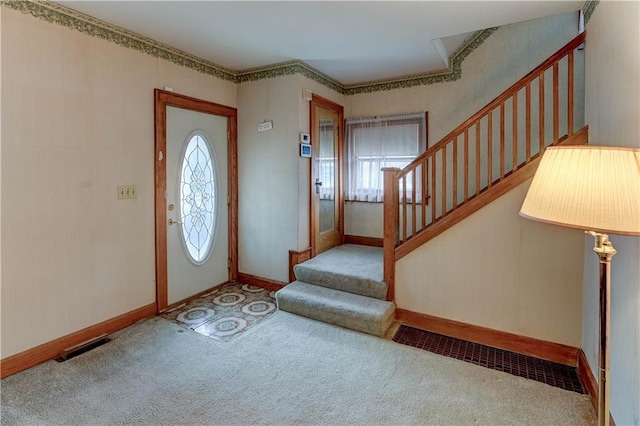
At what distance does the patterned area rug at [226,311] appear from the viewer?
122 inches

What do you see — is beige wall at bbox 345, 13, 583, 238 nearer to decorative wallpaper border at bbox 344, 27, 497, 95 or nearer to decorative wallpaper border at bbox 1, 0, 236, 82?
decorative wallpaper border at bbox 344, 27, 497, 95

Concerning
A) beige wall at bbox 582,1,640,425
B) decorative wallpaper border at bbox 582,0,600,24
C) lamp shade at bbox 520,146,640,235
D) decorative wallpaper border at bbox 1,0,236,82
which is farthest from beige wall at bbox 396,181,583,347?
decorative wallpaper border at bbox 1,0,236,82

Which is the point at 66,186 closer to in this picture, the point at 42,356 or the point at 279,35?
the point at 42,356

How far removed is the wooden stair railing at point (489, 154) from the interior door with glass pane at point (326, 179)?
112 centimetres

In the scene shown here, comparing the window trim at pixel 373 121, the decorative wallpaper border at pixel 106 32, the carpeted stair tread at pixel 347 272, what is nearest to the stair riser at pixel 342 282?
the carpeted stair tread at pixel 347 272

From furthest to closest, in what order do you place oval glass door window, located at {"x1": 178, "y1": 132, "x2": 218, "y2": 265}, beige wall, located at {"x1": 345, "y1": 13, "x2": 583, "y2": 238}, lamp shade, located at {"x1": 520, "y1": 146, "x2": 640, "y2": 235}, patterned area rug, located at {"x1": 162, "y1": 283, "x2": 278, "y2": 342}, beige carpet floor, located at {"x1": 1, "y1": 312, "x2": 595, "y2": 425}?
oval glass door window, located at {"x1": 178, "y1": 132, "x2": 218, "y2": 265} → beige wall, located at {"x1": 345, "y1": 13, "x2": 583, "y2": 238} → patterned area rug, located at {"x1": 162, "y1": 283, "x2": 278, "y2": 342} → beige carpet floor, located at {"x1": 1, "y1": 312, "x2": 595, "y2": 425} → lamp shade, located at {"x1": 520, "y1": 146, "x2": 640, "y2": 235}

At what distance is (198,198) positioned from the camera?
12.6 feet

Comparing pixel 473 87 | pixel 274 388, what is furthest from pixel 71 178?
pixel 473 87

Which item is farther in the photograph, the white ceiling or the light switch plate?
the light switch plate

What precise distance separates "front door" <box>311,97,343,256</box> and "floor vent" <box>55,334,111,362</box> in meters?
2.28

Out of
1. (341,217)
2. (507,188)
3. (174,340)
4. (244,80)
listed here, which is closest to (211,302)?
(174,340)

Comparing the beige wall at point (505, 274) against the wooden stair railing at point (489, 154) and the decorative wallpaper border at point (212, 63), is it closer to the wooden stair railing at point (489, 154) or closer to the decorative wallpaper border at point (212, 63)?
the wooden stair railing at point (489, 154)

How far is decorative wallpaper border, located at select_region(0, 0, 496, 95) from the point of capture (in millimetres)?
2535

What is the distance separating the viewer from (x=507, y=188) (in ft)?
8.85
